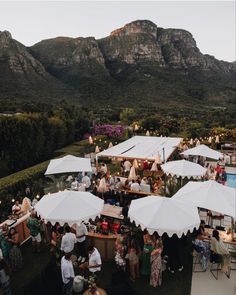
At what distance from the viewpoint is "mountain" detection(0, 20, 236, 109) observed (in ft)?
256

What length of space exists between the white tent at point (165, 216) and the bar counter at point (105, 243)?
1291 mm

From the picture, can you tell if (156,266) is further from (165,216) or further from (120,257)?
(165,216)

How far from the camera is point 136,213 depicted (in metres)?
7.64

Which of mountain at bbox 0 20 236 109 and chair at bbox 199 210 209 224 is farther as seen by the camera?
mountain at bbox 0 20 236 109

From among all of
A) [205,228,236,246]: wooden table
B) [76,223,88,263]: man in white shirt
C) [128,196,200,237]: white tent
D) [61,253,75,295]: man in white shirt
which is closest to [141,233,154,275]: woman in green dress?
[128,196,200,237]: white tent

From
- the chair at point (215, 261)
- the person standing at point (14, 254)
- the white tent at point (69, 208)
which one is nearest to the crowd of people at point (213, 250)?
the chair at point (215, 261)

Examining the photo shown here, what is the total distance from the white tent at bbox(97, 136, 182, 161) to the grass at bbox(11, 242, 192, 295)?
861 centimetres

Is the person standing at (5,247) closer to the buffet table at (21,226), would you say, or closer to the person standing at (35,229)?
the person standing at (35,229)

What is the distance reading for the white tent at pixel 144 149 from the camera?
16.6m

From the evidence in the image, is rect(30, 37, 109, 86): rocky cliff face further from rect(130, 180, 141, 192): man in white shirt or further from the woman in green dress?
the woman in green dress

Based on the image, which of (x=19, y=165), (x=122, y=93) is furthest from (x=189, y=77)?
(x=19, y=165)

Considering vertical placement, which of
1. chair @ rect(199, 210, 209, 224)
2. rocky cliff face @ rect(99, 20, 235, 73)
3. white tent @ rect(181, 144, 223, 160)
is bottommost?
chair @ rect(199, 210, 209, 224)

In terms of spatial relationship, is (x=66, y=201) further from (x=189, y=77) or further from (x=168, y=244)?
(x=189, y=77)

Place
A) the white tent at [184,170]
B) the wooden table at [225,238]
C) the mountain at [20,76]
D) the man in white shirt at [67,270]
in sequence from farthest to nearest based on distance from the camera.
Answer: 1. the mountain at [20,76]
2. the white tent at [184,170]
3. the wooden table at [225,238]
4. the man in white shirt at [67,270]
